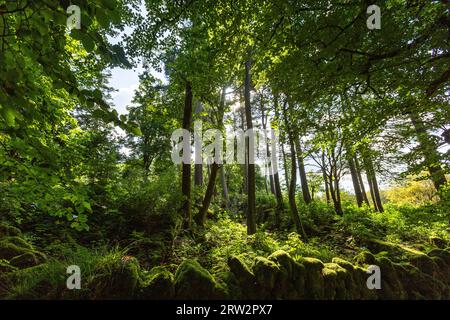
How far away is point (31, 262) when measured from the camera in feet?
12.9

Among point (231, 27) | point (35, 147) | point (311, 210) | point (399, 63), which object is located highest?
point (231, 27)

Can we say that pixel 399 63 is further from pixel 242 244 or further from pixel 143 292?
pixel 143 292

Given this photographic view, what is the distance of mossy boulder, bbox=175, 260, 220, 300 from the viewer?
3.42m

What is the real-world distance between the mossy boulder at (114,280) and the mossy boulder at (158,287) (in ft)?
0.40

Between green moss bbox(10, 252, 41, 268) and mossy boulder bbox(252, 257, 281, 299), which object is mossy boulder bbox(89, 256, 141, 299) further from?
mossy boulder bbox(252, 257, 281, 299)

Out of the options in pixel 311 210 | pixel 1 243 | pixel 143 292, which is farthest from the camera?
pixel 311 210

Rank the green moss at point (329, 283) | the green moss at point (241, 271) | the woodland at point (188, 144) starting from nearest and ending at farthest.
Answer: the woodland at point (188, 144) → the green moss at point (241, 271) → the green moss at point (329, 283)

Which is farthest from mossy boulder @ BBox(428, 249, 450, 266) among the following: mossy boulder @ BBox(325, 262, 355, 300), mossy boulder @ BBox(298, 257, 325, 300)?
mossy boulder @ BBox(298, 257, 325, 300)

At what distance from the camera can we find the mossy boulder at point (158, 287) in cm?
330

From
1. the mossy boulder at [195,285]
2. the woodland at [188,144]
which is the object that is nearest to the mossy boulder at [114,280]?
the woodland at [188,144]

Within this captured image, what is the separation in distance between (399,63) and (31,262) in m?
7.31

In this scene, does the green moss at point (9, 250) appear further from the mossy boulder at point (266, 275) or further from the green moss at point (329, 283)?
the green moss at point (329, 283)
